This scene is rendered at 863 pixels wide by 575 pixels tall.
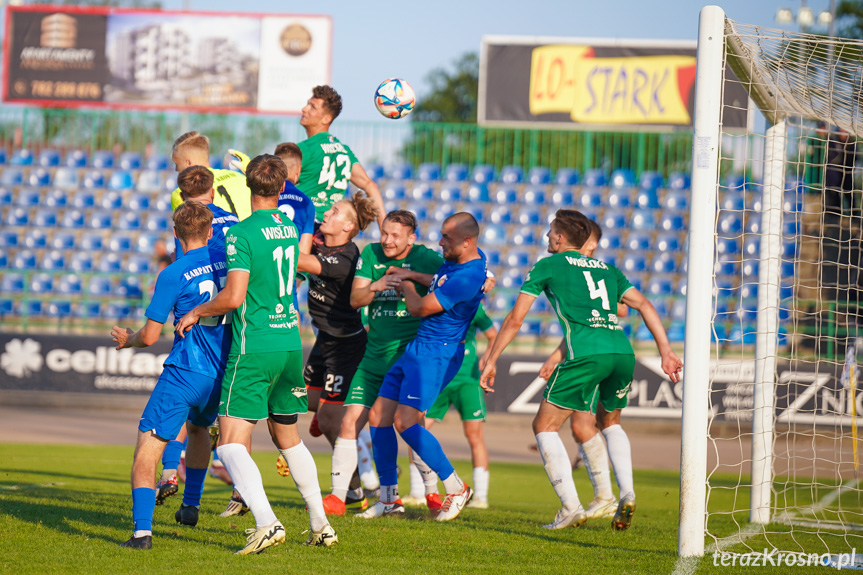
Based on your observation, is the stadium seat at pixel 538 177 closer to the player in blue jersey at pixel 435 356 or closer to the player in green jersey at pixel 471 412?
the player in green jersey at pixel 471 412

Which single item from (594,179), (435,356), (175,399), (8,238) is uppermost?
(594,179)

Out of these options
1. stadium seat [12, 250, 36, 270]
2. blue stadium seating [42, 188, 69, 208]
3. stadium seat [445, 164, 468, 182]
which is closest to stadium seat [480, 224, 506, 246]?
stadium seat [445, 164, 468, 182]

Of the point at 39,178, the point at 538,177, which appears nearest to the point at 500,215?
the point at 538,177

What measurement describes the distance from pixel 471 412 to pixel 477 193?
11411 mm

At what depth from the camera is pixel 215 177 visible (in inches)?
286

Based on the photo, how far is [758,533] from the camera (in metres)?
6.34

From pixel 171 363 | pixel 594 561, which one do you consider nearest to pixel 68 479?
pixel 171 363

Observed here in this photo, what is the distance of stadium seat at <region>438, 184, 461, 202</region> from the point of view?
18.8 metres

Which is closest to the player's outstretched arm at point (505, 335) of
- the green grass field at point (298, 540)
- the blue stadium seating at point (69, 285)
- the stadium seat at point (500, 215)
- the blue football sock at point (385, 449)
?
the blue football sock at point (385, 449)

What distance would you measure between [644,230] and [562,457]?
41.3 feet

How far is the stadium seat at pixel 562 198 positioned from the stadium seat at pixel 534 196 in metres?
0.19

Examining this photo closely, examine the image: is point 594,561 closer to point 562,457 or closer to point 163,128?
point 562,457

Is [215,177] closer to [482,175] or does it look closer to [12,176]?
[482,175]

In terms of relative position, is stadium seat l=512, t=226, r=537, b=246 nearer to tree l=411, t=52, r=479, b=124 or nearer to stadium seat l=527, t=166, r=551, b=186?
stadium seat l=527, t=166, r=551, b=186
